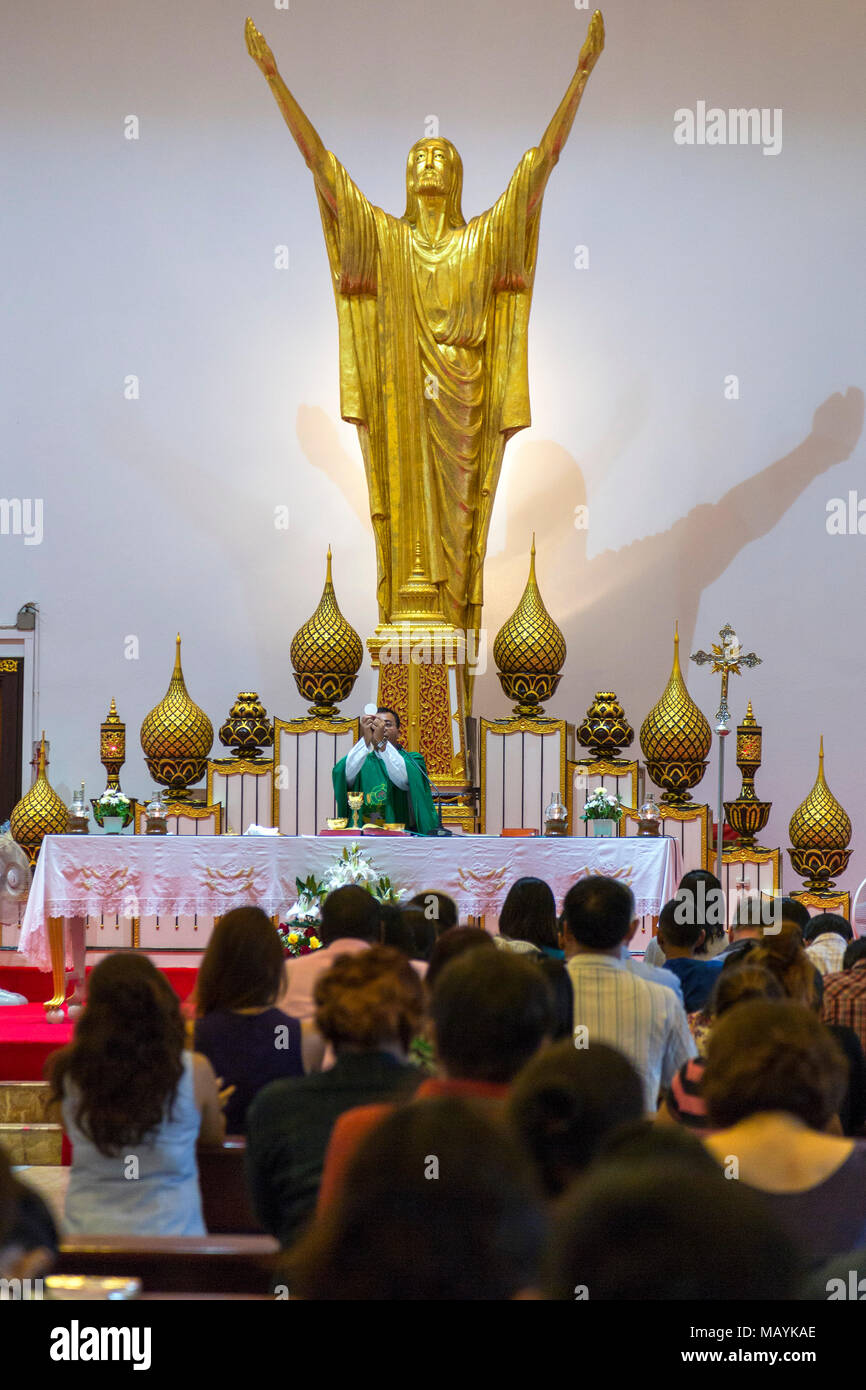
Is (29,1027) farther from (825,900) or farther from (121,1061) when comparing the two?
(825,900)

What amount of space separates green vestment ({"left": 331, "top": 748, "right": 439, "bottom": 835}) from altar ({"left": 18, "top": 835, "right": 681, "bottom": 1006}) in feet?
2.38

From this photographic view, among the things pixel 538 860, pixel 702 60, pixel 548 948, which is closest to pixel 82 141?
pixel 702 60

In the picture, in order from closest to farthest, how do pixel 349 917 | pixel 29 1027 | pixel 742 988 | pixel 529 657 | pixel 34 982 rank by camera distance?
pixel 742 988, pixel 349 917, pixel 29 1027, pixel 34 982, pixel 529 657

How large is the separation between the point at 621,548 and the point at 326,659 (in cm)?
319

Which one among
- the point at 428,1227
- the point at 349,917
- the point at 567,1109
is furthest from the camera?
the point at 349,917

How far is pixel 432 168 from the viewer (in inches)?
390

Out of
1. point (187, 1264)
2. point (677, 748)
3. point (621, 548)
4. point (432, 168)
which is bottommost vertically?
point (187, 1264)

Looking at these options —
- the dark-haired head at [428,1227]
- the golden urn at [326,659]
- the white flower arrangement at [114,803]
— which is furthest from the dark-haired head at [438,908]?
the golden urn at [326,659]

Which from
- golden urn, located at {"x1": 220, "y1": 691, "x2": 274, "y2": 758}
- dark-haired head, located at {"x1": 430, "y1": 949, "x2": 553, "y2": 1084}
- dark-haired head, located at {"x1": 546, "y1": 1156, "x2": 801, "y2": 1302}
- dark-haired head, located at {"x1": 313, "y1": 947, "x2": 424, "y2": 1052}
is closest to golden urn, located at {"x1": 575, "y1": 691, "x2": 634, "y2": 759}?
golden urn, located at {"x1": 220, "y1": 691, "x2": 274, "y2": 758}

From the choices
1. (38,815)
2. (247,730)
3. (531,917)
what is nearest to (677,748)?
(247,730)

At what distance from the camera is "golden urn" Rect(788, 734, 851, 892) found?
9836 mm

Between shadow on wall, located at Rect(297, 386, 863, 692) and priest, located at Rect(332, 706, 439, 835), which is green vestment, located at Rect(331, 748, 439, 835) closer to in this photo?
priest, located at Rect(332, 706, 439, 835)

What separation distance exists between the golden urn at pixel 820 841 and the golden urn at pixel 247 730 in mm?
3247
